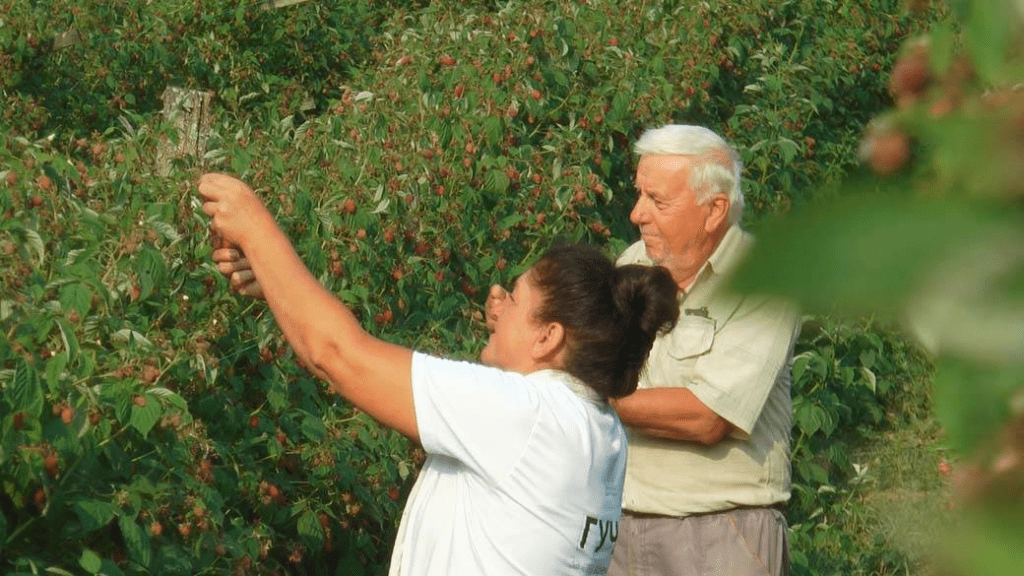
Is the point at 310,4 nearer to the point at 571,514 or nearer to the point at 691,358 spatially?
the point at 691,358

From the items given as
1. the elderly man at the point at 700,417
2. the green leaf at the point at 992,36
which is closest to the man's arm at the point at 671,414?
the elderly man at the point at 700,417

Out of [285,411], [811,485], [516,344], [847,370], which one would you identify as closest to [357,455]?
[285,411]

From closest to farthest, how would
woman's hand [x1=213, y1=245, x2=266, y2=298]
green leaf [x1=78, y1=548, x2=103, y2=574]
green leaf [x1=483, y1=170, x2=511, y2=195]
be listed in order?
green leaf [x1=78, y1=548, x2=103, y2=574] → woman's hand [x1=213, y1=245, x2=266, y2=298] → green leaf [x1=483, y1=170, x2=511, y2=195]

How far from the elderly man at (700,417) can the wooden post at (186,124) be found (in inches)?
46.8

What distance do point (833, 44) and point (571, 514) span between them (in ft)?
22.8

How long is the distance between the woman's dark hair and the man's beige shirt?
777mm

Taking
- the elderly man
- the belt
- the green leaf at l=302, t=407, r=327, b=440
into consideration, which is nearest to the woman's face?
the elderly man

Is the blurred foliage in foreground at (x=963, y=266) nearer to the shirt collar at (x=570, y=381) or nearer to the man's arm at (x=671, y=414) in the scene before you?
the shirt collar at (x=570, y=381)

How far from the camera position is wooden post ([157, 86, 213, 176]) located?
3.90m

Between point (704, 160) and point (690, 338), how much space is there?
519 mm

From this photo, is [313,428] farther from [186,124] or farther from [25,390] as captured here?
[25,390]

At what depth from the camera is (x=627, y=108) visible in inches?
234

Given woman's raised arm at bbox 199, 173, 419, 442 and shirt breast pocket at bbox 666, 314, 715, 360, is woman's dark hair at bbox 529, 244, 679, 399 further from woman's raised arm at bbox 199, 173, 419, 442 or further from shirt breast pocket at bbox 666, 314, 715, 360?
shirt breast pocket at bbox 666, 314, 715, 360

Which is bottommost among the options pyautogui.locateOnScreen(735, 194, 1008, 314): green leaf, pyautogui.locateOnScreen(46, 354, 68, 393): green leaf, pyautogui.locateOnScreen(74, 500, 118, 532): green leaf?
pyautogui.locateOnScreen(74, 500, 118, 532): green leaf
